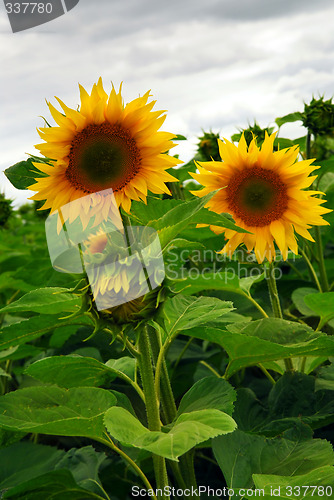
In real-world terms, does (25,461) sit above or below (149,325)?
below

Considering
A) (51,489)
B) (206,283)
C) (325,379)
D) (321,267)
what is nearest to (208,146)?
(321,267)

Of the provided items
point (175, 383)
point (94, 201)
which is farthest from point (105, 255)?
point (175, 383)

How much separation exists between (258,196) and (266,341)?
366mm

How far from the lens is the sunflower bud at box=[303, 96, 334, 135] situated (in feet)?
4.88

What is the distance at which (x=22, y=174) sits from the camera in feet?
3.17

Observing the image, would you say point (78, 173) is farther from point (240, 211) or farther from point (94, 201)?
point (240, 211)

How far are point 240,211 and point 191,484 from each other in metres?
0.54

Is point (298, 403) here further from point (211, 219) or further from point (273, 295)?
point (211, 219)

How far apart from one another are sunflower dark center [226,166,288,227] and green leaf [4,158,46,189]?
0.41 m

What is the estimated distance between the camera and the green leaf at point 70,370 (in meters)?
0.87

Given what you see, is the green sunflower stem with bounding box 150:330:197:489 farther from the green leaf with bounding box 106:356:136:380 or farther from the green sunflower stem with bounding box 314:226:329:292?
the green sunflower stem with bounding box 314:226:329:292

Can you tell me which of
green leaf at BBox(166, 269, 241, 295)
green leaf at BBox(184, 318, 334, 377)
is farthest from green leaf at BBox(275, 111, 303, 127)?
green leaf at BBox(184, 318, 334, 377)

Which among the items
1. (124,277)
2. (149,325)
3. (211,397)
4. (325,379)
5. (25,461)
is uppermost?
(124,277)

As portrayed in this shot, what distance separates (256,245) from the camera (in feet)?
3.61
